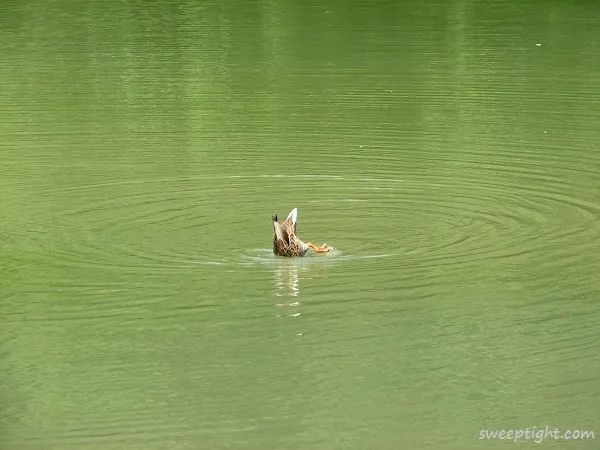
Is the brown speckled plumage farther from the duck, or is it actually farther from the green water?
the green water

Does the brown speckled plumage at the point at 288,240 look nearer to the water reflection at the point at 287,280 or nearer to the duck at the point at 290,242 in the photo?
the duck at the point at 290,242

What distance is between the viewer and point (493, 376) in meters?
8.22

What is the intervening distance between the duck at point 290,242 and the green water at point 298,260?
10cm

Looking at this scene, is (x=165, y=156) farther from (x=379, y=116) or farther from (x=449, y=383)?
(x=449, y=383)

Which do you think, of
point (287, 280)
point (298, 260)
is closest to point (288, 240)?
point (298, 260)

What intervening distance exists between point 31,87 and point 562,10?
1237 centimetres

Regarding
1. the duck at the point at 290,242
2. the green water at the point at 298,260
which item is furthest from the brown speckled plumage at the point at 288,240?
the green water at the point at 298,260

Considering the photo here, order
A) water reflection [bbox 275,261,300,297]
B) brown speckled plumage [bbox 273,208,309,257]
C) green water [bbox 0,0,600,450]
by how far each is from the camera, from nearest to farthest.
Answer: green water [bbox 0,0,600,450] < water reflection [bbox 275,261,300,297] < brown speckled plumage [bbox 273,208,309,257]

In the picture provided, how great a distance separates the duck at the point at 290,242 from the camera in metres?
9.99

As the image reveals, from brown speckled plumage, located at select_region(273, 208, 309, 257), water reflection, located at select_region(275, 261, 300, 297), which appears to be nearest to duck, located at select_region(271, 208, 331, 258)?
brown speckled plumage, located at select_region(273, 208, 309, 257)

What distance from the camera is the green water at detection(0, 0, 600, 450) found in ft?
25.5

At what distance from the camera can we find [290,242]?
10156 mm

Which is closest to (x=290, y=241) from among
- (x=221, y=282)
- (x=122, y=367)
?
(x=221, y=282)

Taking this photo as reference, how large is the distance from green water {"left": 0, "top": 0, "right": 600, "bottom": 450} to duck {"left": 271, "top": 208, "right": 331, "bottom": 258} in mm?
97
